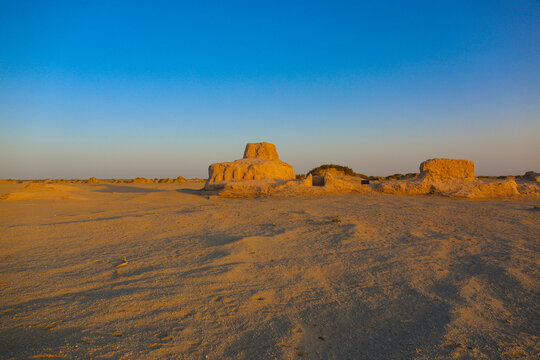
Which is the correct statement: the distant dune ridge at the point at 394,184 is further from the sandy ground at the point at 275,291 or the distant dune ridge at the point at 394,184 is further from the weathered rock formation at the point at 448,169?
the sandy ground at the point at 275,291

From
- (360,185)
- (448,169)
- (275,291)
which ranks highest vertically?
(448,169)

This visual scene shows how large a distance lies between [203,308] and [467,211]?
5.86 metres

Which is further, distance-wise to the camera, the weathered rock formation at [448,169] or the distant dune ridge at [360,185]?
the weathered rock formation at [448,169]

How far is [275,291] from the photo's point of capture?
2.39 metres

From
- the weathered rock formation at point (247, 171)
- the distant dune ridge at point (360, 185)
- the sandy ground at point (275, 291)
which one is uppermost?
the weathered rock formation at point (247, 171)

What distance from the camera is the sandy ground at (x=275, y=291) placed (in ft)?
5.45

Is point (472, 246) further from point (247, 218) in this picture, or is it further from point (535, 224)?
point (247, 218)

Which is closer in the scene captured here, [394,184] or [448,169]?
[394,184]

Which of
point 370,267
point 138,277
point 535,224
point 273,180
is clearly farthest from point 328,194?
point 138,277

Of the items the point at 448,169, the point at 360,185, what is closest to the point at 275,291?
the point at 360,185

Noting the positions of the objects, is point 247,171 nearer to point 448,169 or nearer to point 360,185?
point 360,185

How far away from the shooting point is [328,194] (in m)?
8.75

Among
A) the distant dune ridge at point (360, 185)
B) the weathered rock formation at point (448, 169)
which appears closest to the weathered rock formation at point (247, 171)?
the distant dune ridge at point (360, 185)

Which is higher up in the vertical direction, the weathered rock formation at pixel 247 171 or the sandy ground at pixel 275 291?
the weathered rock formation at pixel 247 171
